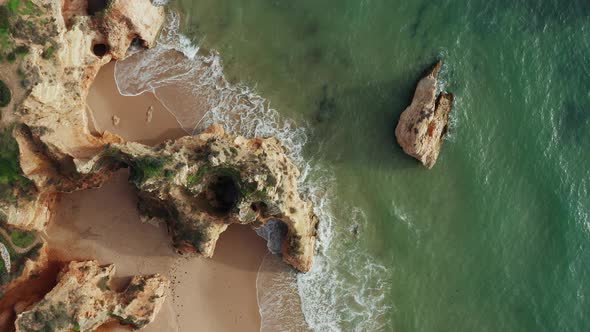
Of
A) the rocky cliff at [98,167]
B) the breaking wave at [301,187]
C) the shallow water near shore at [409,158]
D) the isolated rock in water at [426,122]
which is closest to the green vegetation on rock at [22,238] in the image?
the rocky cliff at [98,167]

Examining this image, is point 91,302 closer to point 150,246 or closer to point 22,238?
point 150,246

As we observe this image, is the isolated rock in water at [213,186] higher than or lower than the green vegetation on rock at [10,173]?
higher

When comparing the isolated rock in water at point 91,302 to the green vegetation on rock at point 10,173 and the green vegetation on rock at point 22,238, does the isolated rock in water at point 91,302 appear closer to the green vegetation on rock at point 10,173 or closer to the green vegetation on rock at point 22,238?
the green vegetation on rock at point 22,238

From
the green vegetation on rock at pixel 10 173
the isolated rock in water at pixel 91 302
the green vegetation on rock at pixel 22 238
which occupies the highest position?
the green vegetation on rock at pixel 10 173

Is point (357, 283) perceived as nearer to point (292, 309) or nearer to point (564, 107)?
point (292, 309)

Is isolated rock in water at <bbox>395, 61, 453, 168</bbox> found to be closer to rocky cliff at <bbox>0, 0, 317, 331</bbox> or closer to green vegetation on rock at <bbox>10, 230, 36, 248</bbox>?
rocky cliff at <bbox>0, 0, 317, 331</bbox>

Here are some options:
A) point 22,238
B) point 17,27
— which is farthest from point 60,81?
point 22,238

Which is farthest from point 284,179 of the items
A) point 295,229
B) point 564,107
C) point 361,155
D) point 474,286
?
point 564,107
